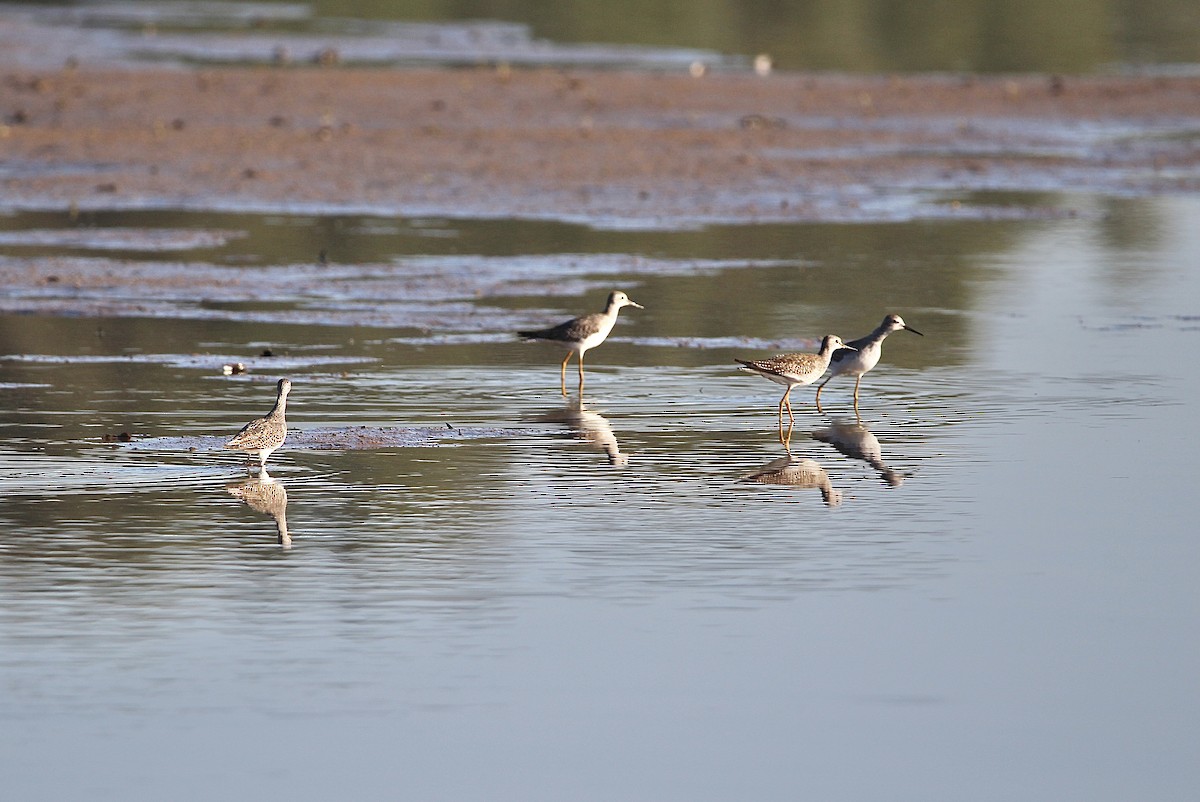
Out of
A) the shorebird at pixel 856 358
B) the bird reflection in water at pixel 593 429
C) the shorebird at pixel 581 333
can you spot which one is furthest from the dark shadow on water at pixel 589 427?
the shorebird at pixel 856 358

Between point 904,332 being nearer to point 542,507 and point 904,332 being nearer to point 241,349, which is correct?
point 241,349

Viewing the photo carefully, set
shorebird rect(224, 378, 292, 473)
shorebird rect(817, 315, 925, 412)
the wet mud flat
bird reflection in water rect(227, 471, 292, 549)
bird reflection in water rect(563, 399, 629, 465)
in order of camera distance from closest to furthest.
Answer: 1. bird reflection in water rect(227, 471, 292, 549)
2. shorebird rect(224, 378, 292, 473)
3. bird reflection in water rect(563, 399, 629, 465)
4. shorebird rect(817, 315, 925, 412)
5. the wet mud flat

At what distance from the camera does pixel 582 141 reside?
85.8ft

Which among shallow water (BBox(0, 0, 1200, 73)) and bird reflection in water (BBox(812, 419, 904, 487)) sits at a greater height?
shallow water (BBox(0, 0, 1200, 73))

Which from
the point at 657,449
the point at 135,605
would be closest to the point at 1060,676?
the point at 135,605

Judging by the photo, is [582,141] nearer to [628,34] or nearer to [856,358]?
[856,358]

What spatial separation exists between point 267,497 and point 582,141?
639 inches

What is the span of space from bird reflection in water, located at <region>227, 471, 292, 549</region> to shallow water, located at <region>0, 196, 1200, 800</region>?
0.13 feet

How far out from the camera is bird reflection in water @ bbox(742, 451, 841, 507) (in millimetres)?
10625

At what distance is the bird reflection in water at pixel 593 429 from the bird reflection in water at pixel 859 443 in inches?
48.4

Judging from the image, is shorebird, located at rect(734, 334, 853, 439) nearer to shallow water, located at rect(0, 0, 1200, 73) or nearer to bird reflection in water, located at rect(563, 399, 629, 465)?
bird reflection in water, located at rect(563, 399, 629, 465)

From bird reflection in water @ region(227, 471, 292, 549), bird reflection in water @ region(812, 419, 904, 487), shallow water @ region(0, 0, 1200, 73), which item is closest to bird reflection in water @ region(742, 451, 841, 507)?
bird reflection in water @ region(812, 419, 904, 487)

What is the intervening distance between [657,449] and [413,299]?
231 inches

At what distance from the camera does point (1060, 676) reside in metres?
7.61
